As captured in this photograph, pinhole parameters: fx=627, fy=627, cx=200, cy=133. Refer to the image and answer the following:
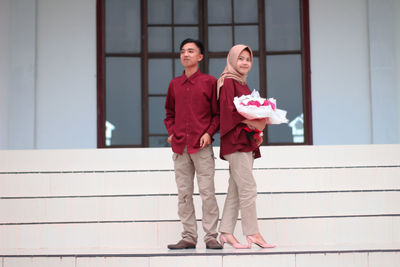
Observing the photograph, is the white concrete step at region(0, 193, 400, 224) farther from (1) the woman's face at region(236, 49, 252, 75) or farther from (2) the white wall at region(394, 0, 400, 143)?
(2) the white wall at region(394, 0, 400, 143)

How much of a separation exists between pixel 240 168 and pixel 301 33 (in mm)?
4366

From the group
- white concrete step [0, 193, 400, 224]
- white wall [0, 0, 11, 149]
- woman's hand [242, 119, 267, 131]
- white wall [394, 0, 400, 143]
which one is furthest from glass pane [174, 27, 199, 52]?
woman's hand [242, 119, 267, 131]

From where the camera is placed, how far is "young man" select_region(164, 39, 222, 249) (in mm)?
3988

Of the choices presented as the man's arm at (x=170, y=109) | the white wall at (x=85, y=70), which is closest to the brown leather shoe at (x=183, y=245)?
the man's arm at (x=170, y=109)

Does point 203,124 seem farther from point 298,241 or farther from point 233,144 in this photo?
point 298,241

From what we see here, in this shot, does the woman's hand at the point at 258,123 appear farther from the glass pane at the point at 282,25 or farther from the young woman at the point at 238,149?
the glass pane at the point at 282,25

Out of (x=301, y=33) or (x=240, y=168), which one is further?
(x=301, y=33)

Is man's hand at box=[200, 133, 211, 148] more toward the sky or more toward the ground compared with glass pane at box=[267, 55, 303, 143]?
more toward the ground

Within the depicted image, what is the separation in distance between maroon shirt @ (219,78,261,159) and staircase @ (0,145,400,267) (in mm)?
665

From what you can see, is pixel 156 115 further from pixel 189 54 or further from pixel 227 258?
pixel 227 258

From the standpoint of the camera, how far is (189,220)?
13.2 ft

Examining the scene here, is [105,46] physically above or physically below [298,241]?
above

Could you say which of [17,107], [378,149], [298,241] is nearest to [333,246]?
[298,241]

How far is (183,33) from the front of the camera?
7.98m
